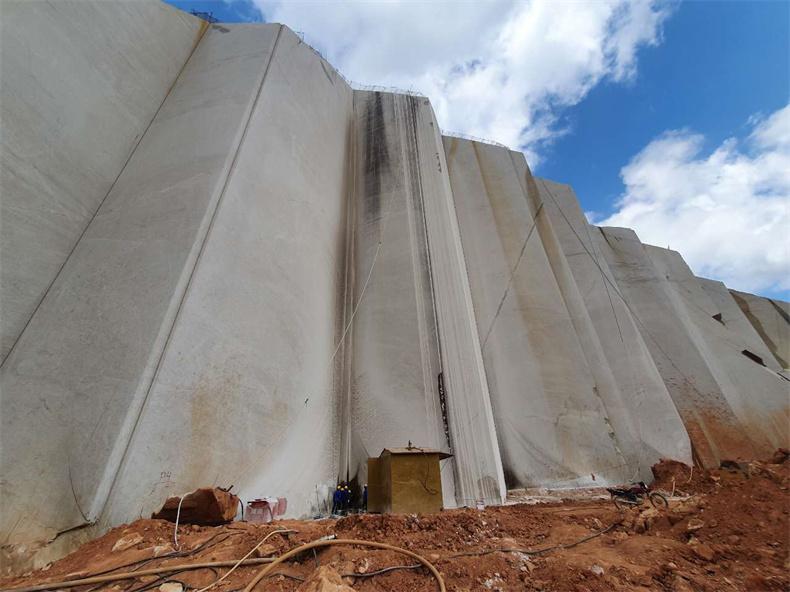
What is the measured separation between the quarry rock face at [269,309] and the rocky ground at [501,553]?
3.58ft

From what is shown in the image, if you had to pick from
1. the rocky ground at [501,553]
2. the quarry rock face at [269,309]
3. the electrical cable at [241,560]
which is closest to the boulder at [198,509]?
the rocky ground at [501,553]

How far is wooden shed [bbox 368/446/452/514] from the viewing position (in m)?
4.32

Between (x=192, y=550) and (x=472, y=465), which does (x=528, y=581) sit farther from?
(x=472, y=465)

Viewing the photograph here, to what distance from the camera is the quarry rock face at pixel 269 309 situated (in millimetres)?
4293

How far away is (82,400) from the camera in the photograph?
13.6 ft

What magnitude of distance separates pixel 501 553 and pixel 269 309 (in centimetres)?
459

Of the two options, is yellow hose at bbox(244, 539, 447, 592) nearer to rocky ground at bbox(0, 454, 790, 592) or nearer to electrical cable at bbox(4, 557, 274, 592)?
rocky ground at bbox(0, 454, 790, 592)

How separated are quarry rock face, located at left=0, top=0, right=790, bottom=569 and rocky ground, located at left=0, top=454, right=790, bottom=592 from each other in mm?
1092

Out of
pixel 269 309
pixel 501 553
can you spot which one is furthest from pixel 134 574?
pixel 269 309

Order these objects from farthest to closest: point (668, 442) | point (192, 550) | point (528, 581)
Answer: point (668, 442), point (192, 550), point (528, 581)

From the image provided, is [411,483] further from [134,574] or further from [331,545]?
[134,574]

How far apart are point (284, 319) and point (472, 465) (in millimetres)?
3997

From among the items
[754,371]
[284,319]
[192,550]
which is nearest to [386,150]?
[284,319]

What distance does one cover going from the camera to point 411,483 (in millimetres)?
4406
